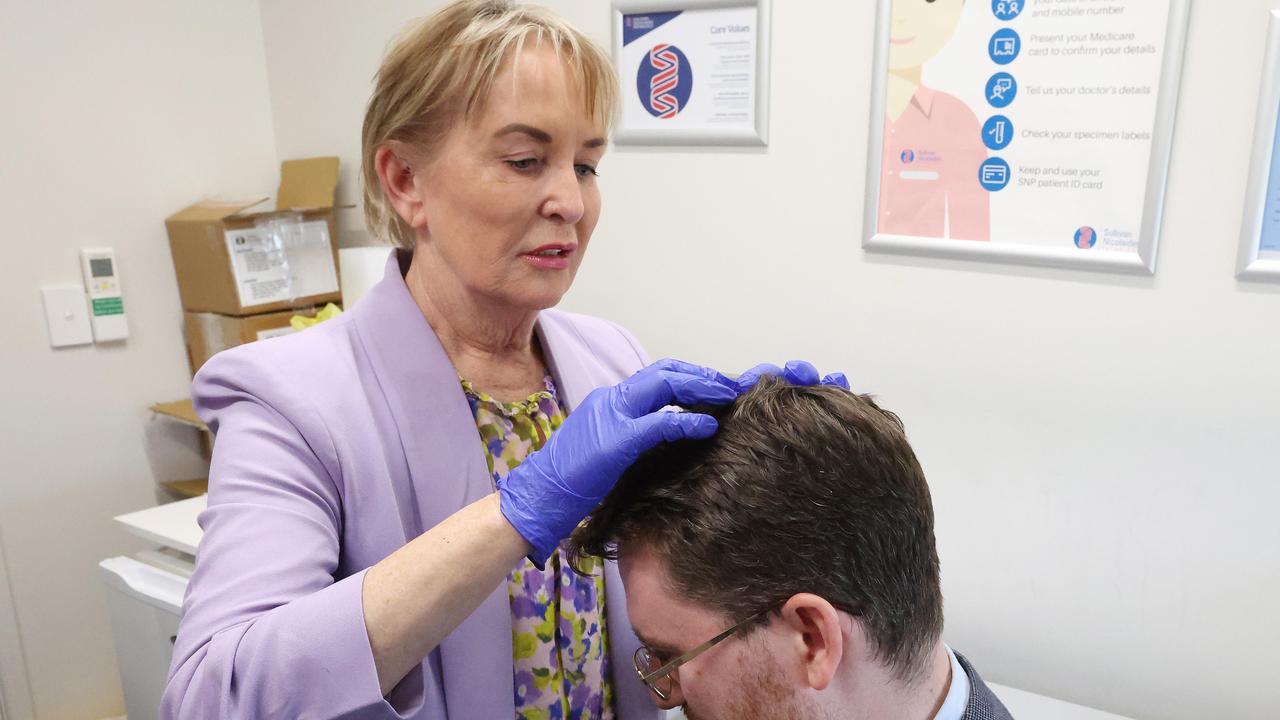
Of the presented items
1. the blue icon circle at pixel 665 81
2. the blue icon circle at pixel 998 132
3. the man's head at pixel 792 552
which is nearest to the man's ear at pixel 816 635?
the man's head at pixel 792 552

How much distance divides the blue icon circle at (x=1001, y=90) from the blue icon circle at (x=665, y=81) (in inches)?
25.6

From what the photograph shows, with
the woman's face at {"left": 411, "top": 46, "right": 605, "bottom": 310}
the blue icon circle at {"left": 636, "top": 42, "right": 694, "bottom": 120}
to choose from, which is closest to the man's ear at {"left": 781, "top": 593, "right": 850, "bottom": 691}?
the woman's face at {"left": 411, "top": 46, "right": 605, "bottom": 310}

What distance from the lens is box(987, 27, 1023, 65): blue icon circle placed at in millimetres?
1539

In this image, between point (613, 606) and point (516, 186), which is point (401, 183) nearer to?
point (516, 186)

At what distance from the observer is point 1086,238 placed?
5.06ft

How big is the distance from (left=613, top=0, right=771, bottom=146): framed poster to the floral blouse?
A: 103cm

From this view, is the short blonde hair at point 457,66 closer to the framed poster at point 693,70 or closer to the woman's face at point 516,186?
the woman's face at point 516,186

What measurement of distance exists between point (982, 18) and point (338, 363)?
4.36 ft

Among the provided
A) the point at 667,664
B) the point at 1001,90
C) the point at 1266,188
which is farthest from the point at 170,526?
the point at 1266,188

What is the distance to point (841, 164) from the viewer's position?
5.82 ft

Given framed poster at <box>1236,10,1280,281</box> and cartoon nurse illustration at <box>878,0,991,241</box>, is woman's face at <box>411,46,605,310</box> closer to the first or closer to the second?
Result: cartoon nurse illustration at <box>878,0,991,241</box>

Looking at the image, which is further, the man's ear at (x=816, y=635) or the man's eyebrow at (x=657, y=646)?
the man's eyebrow at (x=657, y=646)

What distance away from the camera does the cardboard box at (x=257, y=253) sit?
2.31 metres

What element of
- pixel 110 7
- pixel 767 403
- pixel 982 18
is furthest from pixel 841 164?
pixel 110 7
